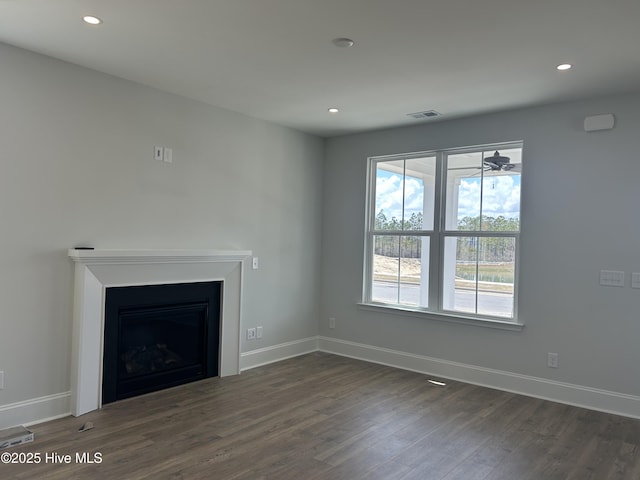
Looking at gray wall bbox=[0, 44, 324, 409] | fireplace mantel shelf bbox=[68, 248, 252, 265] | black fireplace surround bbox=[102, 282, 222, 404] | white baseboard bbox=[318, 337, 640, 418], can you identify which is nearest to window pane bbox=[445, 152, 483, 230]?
white baseboard bbox=[318, 337, 640, 418]

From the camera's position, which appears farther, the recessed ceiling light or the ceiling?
the recessed ceiling light

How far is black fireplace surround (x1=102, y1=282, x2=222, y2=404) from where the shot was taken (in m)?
3.56

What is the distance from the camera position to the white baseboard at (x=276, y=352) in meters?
4.70

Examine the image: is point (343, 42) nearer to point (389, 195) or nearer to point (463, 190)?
point (463, 190)

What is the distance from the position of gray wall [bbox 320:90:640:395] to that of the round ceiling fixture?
6.75 feet

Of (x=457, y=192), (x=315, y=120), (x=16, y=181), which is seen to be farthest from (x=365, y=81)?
(x=16, y=181)

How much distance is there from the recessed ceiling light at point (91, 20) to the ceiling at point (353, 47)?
4 cm

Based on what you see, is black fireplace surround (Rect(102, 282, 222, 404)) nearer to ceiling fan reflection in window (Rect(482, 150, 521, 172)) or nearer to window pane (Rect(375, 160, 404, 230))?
window pane (Rect(375, 160, 404, 230))

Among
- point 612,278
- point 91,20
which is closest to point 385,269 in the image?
point 612,278

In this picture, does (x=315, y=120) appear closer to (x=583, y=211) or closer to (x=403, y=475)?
(x=583, y=211)

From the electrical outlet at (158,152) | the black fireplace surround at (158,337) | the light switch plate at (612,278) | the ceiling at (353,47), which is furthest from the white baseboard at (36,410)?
the light switch plate at (612,278)

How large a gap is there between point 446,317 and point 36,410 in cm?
357

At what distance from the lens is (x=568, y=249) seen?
3.92 m

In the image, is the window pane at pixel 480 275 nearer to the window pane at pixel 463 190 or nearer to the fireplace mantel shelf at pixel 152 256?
the window pane at pixel 463 190
